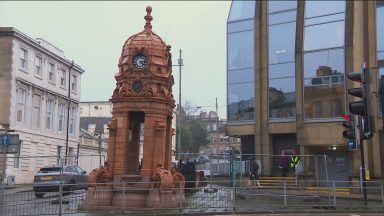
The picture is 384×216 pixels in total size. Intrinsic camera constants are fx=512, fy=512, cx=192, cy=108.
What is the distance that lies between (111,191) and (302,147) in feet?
59.2

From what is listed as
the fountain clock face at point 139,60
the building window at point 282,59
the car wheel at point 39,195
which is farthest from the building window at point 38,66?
the fountain clock face at point 139,60

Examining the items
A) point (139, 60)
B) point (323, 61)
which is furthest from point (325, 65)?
point (139, 60)

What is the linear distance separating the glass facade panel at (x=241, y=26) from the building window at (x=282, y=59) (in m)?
1.60

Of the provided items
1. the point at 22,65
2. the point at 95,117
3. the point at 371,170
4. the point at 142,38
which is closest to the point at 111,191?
the point at 142,38

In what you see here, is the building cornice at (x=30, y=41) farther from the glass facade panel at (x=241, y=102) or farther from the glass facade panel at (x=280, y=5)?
the glass facade panel at (x=280, y=5)

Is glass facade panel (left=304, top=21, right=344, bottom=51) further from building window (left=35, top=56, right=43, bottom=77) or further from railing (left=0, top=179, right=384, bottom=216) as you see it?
building window (left=35, top=56, right=43, bottom=77)

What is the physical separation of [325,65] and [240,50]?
779 cm

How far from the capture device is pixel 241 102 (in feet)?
127

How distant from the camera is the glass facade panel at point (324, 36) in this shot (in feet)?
110

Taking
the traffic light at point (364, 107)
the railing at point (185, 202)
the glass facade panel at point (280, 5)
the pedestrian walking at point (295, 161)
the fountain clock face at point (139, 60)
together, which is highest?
the glass facade panel at point (280, 5)

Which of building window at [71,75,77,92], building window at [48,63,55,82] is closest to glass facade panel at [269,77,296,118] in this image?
building window at [48,63,55,82]

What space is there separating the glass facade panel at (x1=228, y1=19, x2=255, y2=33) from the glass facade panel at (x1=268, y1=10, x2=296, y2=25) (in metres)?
1.60

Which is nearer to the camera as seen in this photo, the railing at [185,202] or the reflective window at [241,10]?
the railing at [185,202]

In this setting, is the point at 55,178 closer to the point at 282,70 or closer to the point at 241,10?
the point at 282,70
